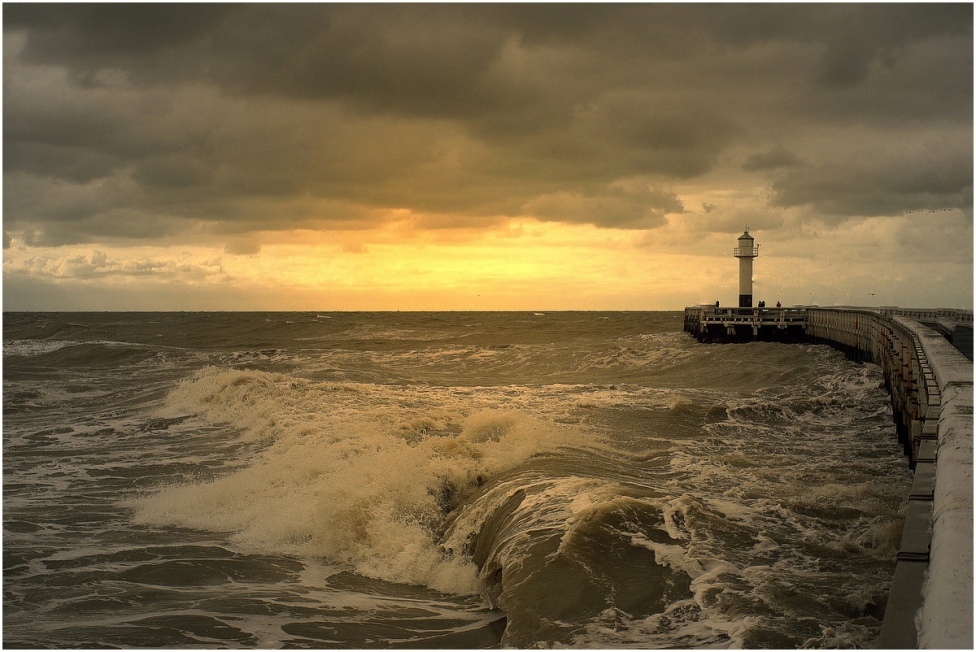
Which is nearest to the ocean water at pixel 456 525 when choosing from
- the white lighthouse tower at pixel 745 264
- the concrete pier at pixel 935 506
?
the concrete pier at pixel 935 506

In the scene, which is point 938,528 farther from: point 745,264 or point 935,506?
point 745,264

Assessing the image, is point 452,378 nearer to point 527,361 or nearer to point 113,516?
point 527,361

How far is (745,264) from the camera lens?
145 ft

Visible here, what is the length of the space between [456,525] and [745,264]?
39.5 metres

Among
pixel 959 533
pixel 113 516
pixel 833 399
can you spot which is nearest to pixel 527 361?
pixel 833 399

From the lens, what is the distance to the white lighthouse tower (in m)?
43.9

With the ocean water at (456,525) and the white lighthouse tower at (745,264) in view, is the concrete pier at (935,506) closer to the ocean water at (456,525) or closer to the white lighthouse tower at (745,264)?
the ocean water at (456,525)

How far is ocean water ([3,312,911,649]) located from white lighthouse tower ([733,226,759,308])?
2738 centimetres

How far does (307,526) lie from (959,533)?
6.47 meters

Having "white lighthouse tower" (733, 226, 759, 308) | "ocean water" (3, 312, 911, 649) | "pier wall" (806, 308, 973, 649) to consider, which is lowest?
"ocean water" (3, 312, 911, 649)

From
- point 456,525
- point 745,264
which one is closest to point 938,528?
point 456,525

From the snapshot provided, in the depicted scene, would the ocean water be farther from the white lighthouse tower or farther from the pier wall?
the white lighthouse tower

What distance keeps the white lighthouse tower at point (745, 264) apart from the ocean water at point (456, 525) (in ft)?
89.8

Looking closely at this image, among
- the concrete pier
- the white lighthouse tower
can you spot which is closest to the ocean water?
the concrete pier
